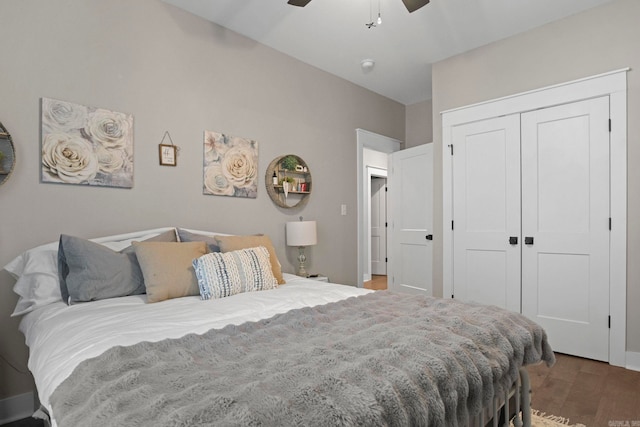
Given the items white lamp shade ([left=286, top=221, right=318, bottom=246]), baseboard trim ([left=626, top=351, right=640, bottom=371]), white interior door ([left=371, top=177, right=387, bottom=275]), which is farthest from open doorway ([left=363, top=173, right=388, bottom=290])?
baseboard trim ([left=626, top=351, right=640, bottom=371])

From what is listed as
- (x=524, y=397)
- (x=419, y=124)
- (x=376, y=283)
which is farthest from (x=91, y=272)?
(x=376, y=283)

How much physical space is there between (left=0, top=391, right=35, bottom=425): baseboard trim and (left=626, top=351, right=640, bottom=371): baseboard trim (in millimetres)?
4071

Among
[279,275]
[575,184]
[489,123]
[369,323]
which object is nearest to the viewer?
[369,323]

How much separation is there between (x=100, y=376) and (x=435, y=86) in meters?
3.80

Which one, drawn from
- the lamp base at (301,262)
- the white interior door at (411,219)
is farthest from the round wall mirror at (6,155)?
the white interior door at (411,219)

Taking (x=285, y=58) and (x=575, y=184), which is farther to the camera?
(x=285, y=58)

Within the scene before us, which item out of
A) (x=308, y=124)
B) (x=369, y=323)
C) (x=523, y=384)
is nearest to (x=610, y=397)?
(x=523, y=384)

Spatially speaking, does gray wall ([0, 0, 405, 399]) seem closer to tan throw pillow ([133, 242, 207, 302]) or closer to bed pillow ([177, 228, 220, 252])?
bed pillow ([177, 228, 220, 252])

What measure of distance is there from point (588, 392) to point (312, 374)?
2332 millimetres

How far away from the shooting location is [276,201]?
11.0 ft

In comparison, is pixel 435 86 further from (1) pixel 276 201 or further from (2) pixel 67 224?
(2) pixel 67 224

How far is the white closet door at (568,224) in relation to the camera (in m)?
2.74

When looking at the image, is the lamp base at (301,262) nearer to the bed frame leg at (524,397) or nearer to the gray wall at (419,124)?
the bed frame leg at (524,397)

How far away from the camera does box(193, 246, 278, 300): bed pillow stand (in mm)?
1954
